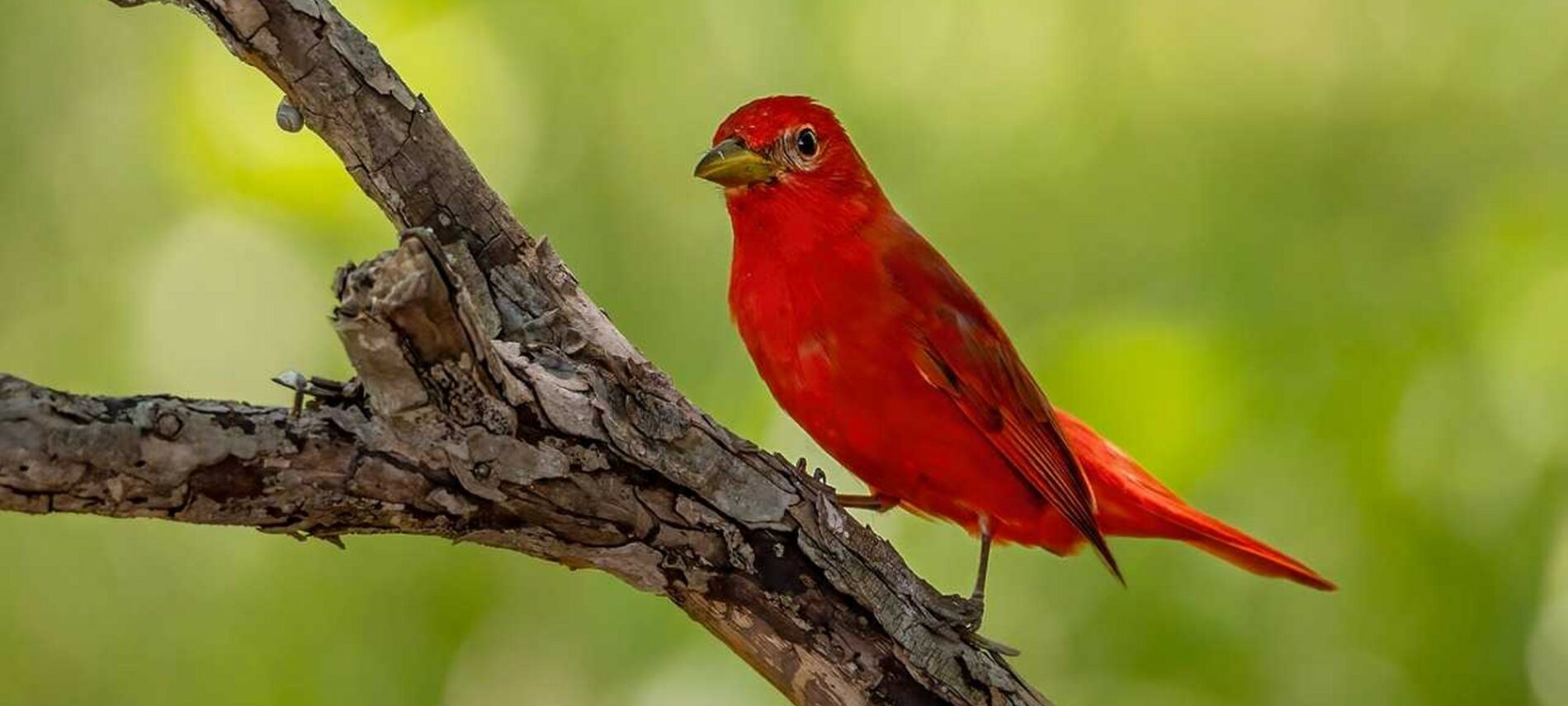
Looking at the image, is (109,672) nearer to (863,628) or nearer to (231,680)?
(231,680)

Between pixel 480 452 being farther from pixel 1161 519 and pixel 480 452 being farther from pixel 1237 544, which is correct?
pixel 1237 544

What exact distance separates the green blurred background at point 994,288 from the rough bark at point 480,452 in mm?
1294

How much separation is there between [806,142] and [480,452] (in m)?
1.48

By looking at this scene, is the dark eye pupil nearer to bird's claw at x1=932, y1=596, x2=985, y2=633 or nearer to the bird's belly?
the bird's belly

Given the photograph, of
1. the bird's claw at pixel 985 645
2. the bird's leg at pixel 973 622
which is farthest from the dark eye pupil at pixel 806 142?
the bird's claw at pixel 985 645

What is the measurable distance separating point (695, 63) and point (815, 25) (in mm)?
339

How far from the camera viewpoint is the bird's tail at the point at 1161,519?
3.83 metres

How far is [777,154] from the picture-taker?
3580 mm

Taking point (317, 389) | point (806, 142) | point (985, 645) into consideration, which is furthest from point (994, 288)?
point (317, 389)

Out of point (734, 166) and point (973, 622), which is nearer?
point (973, 622)

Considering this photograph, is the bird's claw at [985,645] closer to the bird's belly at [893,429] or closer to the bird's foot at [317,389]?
the bird's belly at [893,429]

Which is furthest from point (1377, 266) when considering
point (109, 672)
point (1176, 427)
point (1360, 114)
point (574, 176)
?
point (109, 672)

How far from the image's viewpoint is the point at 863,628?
9.32ft

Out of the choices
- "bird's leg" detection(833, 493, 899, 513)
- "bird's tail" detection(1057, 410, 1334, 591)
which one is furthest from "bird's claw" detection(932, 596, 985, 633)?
"bird's tail" detection(1057, 410, 1334, 591)
